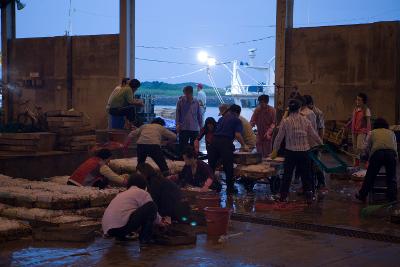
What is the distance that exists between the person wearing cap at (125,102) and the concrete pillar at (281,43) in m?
5.20

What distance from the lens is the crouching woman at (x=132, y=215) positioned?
7.89 metres

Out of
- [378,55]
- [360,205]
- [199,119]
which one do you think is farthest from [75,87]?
[360,205]

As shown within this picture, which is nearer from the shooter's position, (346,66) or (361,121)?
(361,121)

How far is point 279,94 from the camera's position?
1942 cm

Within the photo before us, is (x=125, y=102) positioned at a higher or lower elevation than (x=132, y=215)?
higher

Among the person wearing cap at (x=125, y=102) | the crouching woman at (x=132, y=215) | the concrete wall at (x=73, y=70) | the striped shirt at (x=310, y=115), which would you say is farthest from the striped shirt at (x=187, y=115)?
the concrete wall at (x=73, y=70)

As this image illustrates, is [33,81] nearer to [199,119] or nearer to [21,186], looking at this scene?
[199,119]

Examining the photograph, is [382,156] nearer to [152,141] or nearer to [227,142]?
[227,142]

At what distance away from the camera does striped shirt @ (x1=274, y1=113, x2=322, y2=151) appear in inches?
430

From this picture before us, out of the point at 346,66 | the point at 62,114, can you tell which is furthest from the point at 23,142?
the point at 346,66

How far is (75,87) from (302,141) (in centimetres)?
1402

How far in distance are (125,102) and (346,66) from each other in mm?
6940

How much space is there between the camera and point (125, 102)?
52.1 feet

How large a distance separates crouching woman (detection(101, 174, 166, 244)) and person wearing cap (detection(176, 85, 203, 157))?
6638 mm
